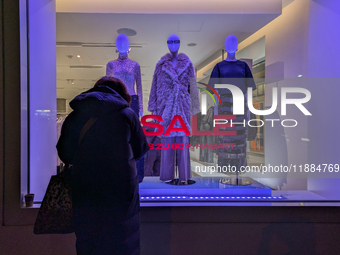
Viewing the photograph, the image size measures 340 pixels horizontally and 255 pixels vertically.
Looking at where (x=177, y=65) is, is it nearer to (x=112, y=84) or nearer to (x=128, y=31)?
(x=128, y=31)

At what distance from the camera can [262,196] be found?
2225 mm

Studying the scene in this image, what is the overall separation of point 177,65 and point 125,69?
654 millimetres

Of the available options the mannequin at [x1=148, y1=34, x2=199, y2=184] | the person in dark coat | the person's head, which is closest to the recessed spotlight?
the mannequin at [x1=148, y1=34, x2=199, y2=184]

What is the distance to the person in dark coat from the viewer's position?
1.23 metres

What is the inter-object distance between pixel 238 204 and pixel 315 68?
178 centimetres

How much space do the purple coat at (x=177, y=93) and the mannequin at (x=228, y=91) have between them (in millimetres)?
277

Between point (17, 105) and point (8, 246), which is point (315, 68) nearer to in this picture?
point (17, 105)

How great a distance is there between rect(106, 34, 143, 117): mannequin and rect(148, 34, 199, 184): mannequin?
0.90ft

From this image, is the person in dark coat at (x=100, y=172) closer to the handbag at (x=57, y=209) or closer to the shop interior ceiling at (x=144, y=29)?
the handbag at (x=57, y=209)

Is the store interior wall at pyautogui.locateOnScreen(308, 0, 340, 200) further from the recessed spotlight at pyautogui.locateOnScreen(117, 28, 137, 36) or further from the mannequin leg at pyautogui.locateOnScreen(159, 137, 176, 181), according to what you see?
the recessed spotlight at pyautogui.locateOnScreen(117, 28, 137, 36)

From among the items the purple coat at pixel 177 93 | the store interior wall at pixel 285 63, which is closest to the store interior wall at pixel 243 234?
the store interior wall at pixel 285 63

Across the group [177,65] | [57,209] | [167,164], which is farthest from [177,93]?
[57,209]

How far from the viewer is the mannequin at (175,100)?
2531 millimetres

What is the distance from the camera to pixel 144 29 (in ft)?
10.6
